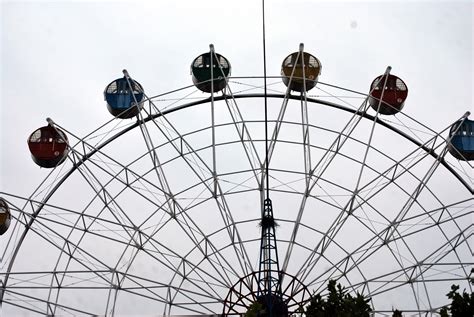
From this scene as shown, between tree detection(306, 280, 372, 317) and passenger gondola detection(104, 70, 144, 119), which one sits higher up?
passenger gondola detection(104, 70, 144, 119)

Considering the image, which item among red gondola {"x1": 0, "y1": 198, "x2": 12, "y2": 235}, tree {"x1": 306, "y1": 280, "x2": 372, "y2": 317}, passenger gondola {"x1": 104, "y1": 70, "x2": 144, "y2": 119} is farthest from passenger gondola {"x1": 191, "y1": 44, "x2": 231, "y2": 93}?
tree {"x1": 306, "y1": 280, "x2": 372, "y2": 317}

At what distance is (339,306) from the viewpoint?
3325 cm

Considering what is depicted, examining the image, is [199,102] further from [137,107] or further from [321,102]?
[321,102]

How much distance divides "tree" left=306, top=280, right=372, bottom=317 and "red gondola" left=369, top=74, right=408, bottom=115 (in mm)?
12181

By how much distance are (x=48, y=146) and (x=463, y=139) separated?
20.6 meters

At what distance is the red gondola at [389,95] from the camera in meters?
42.8

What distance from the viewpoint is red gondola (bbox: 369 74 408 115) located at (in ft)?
140

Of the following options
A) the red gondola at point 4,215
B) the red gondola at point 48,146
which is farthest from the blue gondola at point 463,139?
the red gondola at point 4,215

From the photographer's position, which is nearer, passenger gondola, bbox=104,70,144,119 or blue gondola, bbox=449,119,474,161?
passenger gondola, bbox=104,70,144,119

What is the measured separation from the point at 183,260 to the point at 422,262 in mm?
12306

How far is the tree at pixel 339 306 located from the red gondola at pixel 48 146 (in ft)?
50.9

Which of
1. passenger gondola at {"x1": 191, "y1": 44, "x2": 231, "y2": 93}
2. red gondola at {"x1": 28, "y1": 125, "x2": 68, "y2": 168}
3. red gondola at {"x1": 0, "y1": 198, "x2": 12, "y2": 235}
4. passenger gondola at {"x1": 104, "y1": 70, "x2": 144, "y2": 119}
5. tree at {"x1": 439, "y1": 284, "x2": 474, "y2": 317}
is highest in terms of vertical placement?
passenger gondola at {"x1": 191, "y1": 44, "x2": 231, "y2": 93}

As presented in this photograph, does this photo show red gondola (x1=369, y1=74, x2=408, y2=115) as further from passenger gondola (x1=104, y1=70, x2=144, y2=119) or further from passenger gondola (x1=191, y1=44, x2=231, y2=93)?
passenger gondola (x1=104, y1=70, x2=144, y2=119)

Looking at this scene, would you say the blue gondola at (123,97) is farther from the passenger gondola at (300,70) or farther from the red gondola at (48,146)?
the passenger gondola at (300,70)
